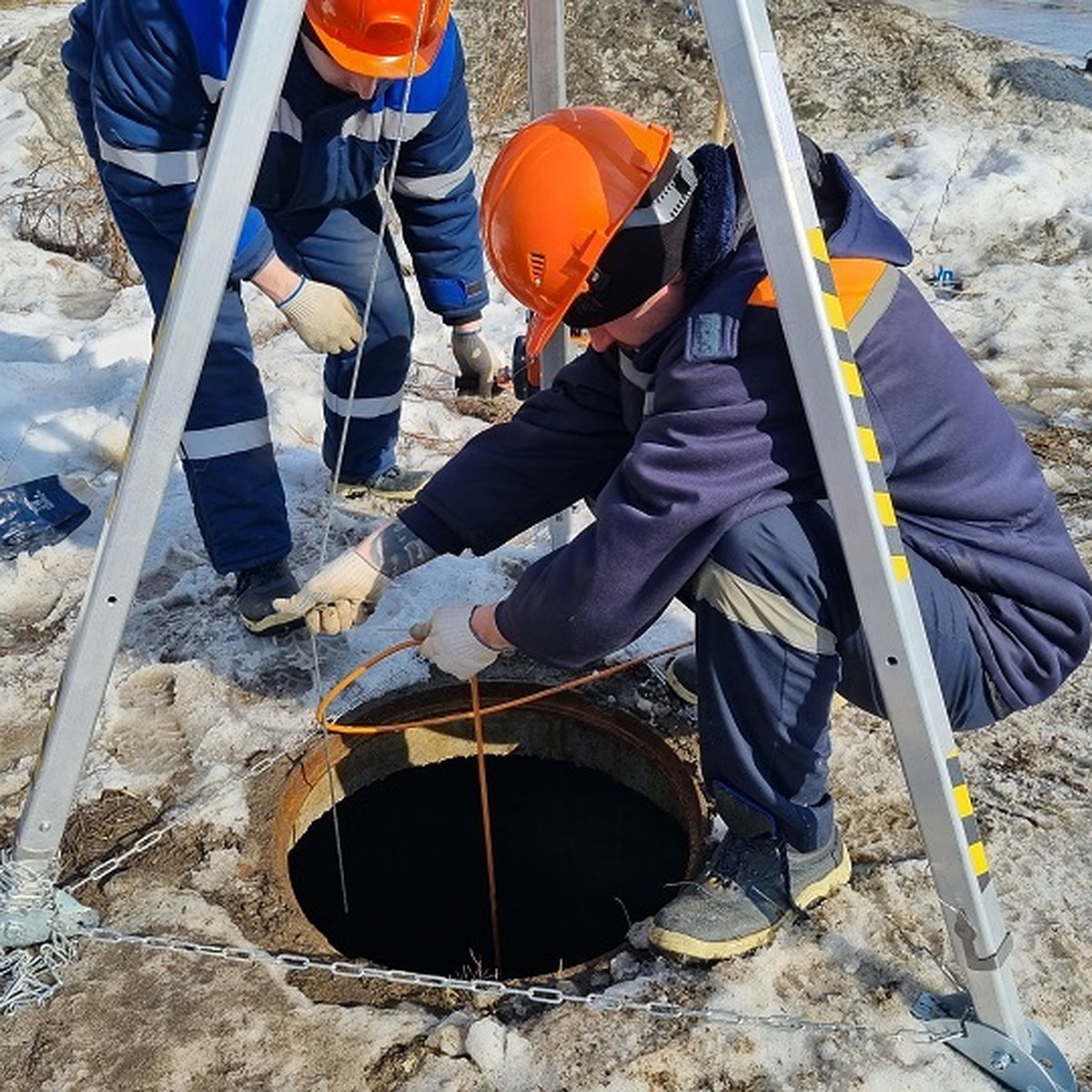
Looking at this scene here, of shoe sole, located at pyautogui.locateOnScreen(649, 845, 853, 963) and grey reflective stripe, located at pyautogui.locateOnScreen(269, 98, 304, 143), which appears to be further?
grey reflective stripe, located at pyautogui.locateOnScreen(269, 98, 304, 143)

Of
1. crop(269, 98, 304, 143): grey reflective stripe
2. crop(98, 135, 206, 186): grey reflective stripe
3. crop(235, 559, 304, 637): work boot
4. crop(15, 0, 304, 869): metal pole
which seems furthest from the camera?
crop(235, 559, 304, 637): work boot

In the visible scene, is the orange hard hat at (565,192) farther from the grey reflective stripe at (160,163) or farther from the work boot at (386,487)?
the work boot at (386,487)

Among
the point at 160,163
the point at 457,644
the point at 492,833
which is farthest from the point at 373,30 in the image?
the point at 492,833

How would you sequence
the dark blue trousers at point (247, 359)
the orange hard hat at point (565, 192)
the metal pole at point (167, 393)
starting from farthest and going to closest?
the dark blue trousers at point (247, 359), the orange hard hat at point (565, 192), the metal pole at point (167, 393)

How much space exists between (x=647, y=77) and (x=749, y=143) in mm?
5920

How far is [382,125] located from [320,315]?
479mm

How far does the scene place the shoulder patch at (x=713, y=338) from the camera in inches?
70.9

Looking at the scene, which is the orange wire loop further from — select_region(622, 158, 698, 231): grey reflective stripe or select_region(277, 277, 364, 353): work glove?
select_region(622, 158, 698, 231): grey reflective stripe

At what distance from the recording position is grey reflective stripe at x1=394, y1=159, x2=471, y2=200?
3.11m

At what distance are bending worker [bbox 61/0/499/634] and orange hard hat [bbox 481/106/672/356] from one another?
0.40 m

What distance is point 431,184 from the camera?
312 cm

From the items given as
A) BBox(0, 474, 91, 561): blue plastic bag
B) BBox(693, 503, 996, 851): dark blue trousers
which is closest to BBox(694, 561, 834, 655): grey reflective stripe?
BBox(693, 503, 996, 851): dark blue trousers

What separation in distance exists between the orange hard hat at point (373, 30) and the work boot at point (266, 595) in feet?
3.71

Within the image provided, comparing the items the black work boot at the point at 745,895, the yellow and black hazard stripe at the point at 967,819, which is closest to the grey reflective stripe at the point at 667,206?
the yellow and black hazard stripe at the point at 967,819
